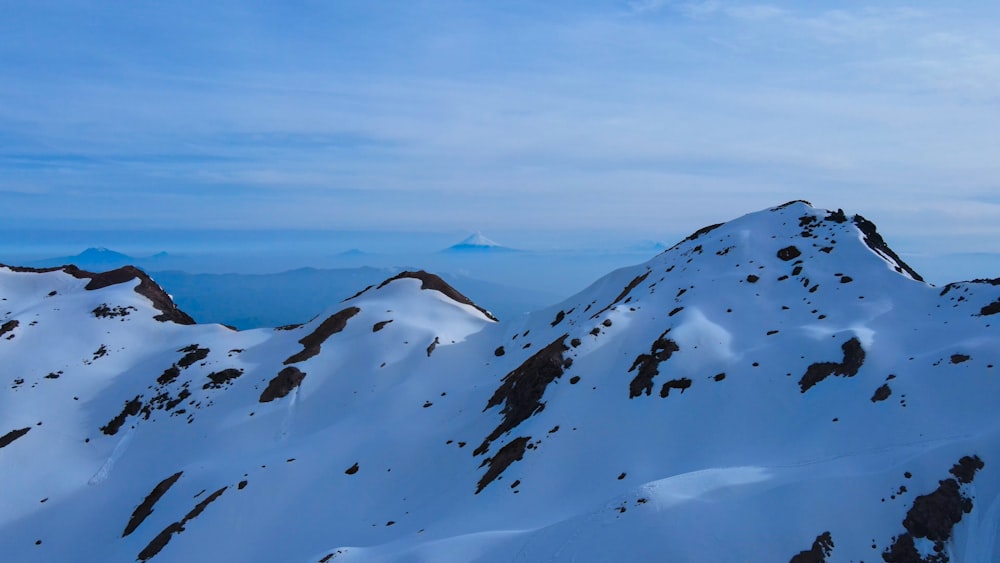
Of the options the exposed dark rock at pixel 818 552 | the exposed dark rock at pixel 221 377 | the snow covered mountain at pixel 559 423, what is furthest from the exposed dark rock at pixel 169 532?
the exposed dark rock at pixel 818 552

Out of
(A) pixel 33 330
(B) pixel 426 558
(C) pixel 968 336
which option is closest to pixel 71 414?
(A) pixel 33 330

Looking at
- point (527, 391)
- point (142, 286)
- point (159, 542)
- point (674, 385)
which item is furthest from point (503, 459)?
point (142, 286)

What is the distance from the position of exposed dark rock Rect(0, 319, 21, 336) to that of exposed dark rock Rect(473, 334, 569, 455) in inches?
3272

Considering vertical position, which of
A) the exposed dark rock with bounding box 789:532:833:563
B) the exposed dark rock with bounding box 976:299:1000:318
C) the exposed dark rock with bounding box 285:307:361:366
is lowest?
the exposed dark rock with bounding box 285:307:361:366

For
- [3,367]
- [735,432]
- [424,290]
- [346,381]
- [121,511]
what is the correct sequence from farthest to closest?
[424,290] → [3,367] → [346,381] → [121,511] → [735,432]

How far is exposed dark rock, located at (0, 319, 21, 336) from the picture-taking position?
8688cm

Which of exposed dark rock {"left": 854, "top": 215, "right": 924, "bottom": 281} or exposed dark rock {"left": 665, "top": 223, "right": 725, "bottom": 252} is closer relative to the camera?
Answer: exposed dark rock {"left": 854, "top": 215, "right": 924, "bottom": 281}

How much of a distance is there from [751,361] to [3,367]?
3921 inches

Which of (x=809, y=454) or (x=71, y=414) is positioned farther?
(x=71, y=414)

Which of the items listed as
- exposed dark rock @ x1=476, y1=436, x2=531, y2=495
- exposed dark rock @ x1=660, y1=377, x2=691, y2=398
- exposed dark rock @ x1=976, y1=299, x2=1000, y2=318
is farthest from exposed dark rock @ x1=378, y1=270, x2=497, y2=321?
exposed dark rock @ x1=976, y1=299, x2=1000, y2=318

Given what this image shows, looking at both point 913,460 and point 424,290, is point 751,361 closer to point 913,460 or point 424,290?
point 913,460

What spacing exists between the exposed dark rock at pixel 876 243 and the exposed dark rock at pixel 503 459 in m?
46.6

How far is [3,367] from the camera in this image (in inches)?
3145

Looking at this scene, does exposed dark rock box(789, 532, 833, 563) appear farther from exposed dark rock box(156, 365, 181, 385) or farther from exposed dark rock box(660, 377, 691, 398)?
exposed dark rock box(156, 365, 181, 385)
